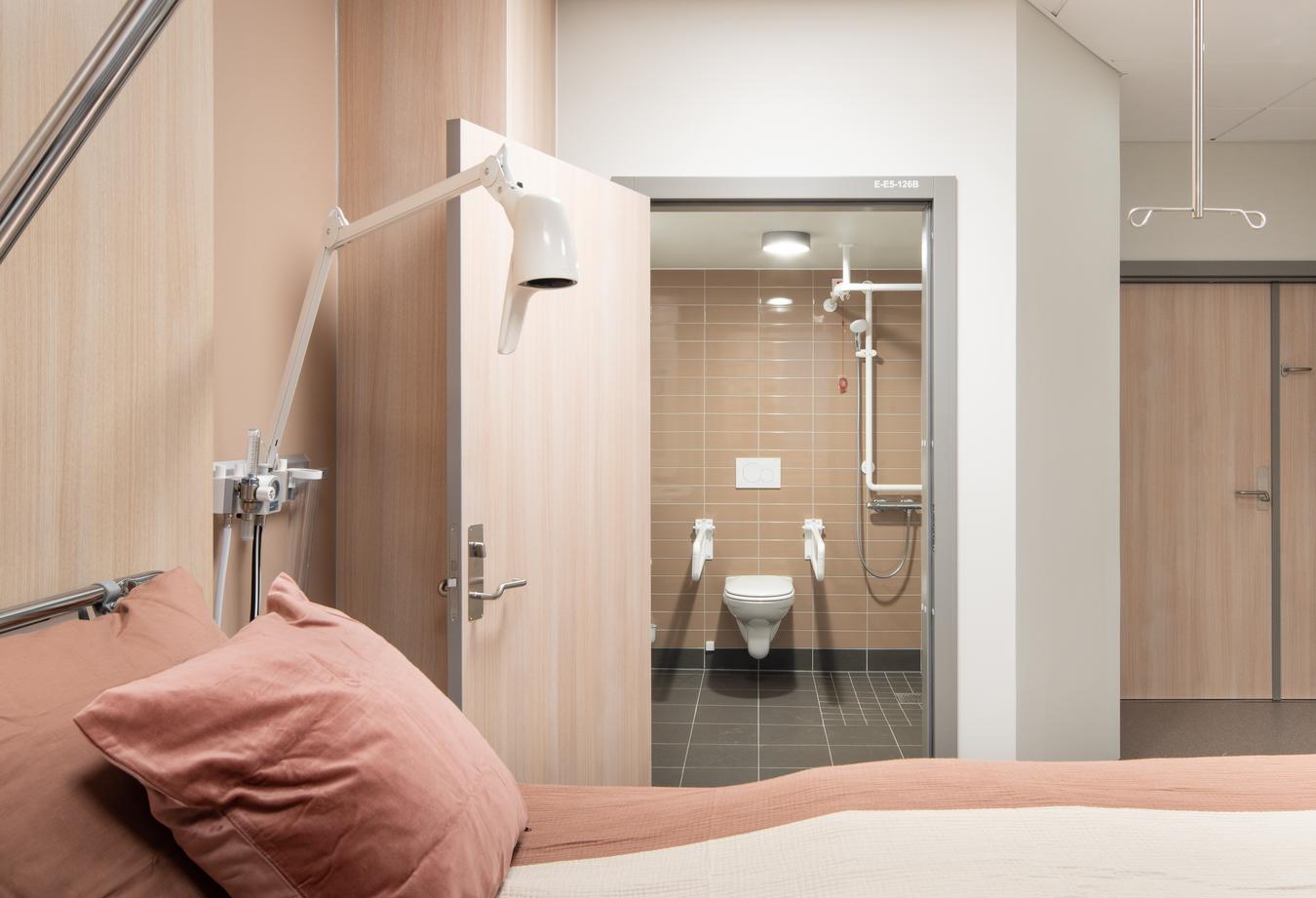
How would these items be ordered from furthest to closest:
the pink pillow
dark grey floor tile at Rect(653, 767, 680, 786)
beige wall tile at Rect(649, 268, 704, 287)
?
beige wall tile at Rect(649, 268, 704, 287), dark grey floor tile at Rect(653, 767, 680, 786), the pink pillow

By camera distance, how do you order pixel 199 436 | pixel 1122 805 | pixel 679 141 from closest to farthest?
pixel 1122 805, pixel 199 436, pixel 679 141

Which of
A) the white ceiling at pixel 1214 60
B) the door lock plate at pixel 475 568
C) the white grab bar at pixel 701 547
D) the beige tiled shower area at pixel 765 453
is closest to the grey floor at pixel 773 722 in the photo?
the beige tiled shower area at pixel 765 453

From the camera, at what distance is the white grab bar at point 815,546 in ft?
14.1

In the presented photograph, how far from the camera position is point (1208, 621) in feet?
12.2

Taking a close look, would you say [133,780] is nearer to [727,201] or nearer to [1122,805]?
[1122,805]

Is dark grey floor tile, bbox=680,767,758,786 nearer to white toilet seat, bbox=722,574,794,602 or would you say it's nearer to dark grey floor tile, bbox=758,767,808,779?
dark grey floor tile, bbox=758,767,808,779

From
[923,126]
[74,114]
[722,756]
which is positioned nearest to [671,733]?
[722,756]

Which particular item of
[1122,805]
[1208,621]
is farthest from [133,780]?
[1208,621]

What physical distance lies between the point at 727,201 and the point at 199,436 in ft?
5.94

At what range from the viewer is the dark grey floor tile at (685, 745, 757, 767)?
3.01 m

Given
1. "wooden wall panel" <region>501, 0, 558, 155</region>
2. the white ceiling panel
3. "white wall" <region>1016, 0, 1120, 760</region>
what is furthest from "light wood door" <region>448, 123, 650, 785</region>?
the white ceiling panel

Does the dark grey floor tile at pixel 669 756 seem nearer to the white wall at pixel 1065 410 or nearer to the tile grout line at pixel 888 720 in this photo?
the tile grout line at pixel 888 720

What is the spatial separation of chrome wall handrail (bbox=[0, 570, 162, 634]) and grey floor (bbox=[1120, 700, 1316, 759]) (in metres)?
3.43

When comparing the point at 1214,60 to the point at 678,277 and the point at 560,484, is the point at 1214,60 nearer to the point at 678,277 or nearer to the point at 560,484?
the point at 678,277
